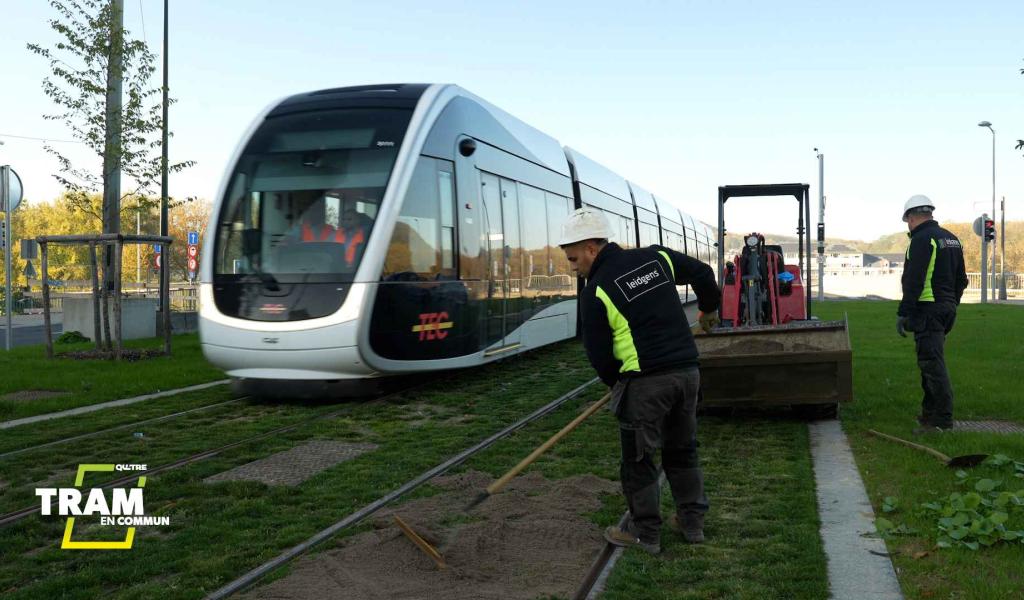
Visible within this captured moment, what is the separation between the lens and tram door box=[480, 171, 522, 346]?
12.6m

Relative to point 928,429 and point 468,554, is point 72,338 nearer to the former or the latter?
point 928,429

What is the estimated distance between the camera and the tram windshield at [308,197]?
1034cm

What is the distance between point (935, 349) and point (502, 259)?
A: 20.6 ft

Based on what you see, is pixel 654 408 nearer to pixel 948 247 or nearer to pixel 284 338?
pixel 948 247

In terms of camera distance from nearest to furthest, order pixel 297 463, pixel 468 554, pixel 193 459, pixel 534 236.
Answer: pixel 468 554, pixel 297 463, pixel 193 459, pixel 534 236

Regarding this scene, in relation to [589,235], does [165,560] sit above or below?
below

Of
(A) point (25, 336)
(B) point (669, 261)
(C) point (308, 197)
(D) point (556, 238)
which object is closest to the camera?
(B) point (669, 261)

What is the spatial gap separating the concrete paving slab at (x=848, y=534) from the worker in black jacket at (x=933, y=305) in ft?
3.52

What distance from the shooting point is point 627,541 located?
504 cm

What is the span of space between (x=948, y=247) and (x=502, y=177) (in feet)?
21.2

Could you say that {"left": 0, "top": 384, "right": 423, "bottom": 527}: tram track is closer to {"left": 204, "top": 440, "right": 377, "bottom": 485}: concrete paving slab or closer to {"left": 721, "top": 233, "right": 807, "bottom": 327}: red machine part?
{"left": 204, "top": 440, "right": 377, "bottom": 485}: concrete paving slab

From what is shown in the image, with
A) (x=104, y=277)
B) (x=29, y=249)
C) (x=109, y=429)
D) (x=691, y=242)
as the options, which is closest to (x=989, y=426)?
(x=109, y=429)

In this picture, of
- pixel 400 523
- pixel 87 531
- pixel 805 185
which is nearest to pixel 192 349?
pixel 805 185

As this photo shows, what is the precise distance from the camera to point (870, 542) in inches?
199
